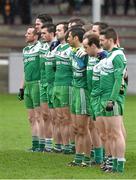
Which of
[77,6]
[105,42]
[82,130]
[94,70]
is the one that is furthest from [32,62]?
[77,6]

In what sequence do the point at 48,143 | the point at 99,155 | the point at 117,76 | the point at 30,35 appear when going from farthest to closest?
the point at 48,143 → the point at 30,35 → the point at 99,155 → the point at 117,76

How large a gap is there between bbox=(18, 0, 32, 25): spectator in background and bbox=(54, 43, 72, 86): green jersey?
20.7 m

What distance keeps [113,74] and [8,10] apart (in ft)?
79.3

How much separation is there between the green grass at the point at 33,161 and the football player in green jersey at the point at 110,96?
0.34m

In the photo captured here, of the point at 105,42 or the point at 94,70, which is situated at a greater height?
the point at 105,42

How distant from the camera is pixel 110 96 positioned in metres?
13.2

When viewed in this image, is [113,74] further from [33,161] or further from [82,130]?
[33,161]

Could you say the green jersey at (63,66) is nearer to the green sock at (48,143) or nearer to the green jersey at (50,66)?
the green jersey at (50,66)

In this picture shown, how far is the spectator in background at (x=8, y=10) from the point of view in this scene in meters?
36.8

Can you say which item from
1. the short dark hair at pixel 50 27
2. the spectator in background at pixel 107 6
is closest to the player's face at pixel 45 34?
the short dark hair at pixel 50 27

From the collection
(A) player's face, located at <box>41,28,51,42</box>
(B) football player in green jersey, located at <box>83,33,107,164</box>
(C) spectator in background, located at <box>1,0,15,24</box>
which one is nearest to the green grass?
(B) football player in green jersey, located at <box>83,33,107,164</box>

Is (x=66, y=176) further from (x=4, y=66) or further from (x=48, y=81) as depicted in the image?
(x=4, y=66)

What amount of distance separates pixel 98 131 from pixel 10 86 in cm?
1457

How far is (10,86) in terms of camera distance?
1118 inches
